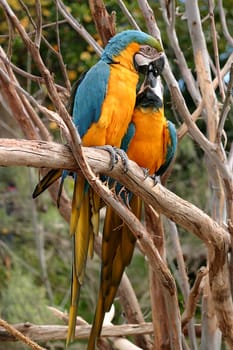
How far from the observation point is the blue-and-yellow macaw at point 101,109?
4.77 feet

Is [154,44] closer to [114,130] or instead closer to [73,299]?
[114,130]

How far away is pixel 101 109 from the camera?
1451 mm

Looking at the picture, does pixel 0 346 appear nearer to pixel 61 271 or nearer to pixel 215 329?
pixel 61 271

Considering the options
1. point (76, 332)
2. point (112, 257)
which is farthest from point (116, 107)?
point (76, 332)

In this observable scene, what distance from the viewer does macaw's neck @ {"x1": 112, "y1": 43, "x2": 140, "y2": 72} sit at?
4.93 feet

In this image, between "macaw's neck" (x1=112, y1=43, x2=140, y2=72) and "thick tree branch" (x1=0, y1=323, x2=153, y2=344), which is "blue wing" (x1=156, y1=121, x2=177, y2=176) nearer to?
"macaw's neck" (x1=112, y1=43, x2=140, y2=72)

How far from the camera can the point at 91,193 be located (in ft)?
4.91

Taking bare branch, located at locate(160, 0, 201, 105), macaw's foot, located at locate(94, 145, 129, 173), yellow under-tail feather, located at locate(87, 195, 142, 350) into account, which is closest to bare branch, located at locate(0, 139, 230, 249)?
macaw's foot, located at locate(94, 145, 129, 173)

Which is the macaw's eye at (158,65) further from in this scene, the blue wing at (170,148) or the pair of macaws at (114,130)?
the blue wing at (170,148)

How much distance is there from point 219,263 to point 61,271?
1753 mm

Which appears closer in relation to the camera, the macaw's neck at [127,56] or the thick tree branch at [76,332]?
the macaw's neck at [127,56]

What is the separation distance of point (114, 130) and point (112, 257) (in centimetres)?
30

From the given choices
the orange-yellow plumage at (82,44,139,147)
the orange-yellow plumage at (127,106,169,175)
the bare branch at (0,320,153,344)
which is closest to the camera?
the orange-yellow plumage at (82,44,139,147)

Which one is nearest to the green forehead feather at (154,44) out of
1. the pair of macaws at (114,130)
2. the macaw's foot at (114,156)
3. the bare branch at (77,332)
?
the pair of macaws at (114,130)
